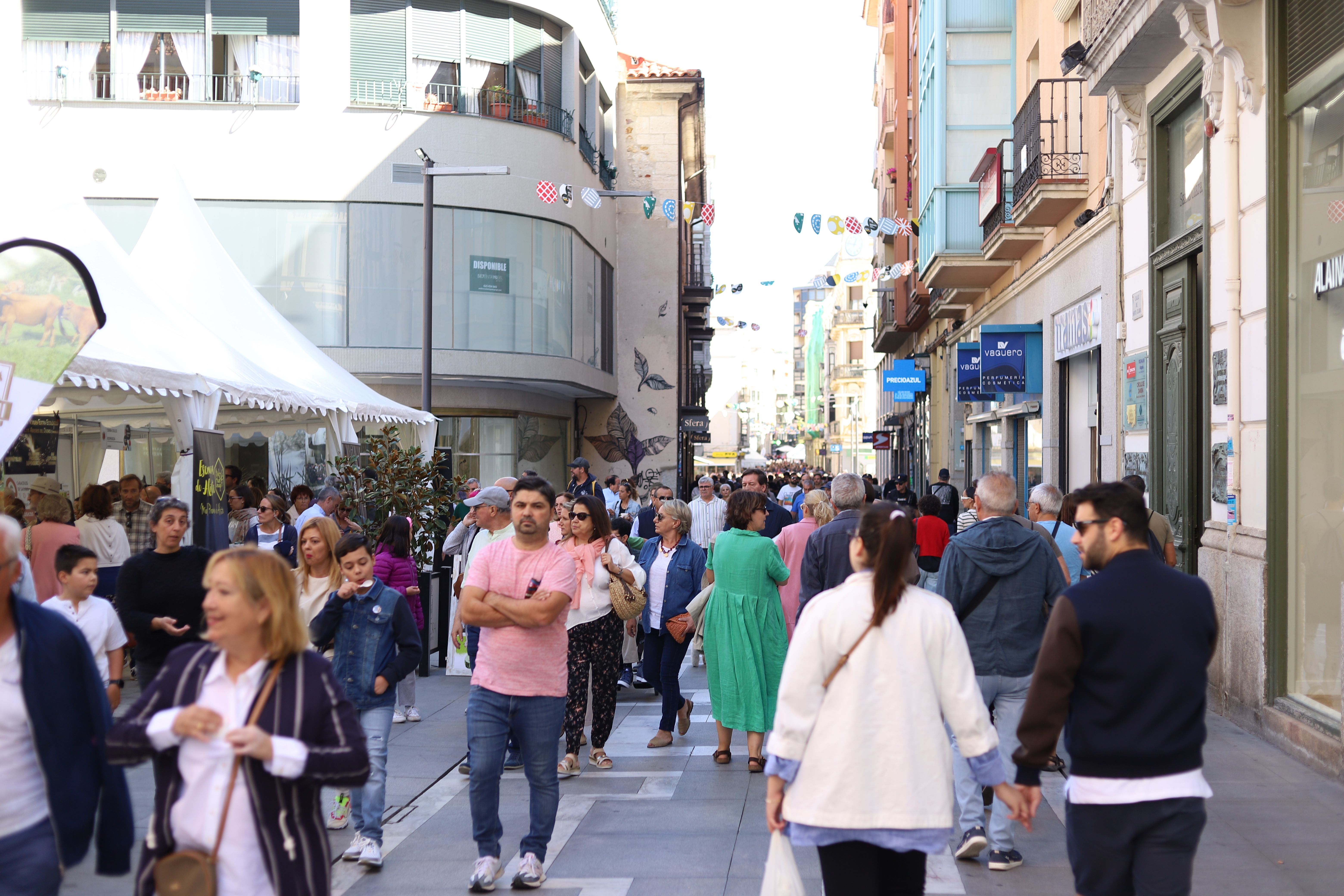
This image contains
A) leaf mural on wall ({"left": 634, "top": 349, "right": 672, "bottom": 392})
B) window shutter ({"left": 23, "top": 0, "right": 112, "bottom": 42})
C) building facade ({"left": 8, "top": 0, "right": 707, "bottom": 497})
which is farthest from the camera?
leaf mural on wall ({"left": 634, "top": 349, "right": 672, "bottom": 392})

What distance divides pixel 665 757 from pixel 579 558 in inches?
61.1

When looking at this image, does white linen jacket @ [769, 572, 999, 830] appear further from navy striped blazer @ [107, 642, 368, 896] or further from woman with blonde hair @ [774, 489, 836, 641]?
woman with blonde hair @ [774, 489, 836, 641]

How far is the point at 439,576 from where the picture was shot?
12.9m

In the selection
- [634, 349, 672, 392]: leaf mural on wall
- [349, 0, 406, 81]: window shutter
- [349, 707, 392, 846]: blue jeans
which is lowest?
[349, 707, 392, 846]: blue jeans

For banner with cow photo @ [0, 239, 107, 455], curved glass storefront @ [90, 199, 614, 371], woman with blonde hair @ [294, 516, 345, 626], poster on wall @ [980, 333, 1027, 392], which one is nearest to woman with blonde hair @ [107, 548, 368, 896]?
woman with blonde hair @ [294, 516, 345, 626]

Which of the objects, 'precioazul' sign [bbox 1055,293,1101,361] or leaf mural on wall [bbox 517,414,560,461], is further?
leaf mural on wall [bbox 517,414,560,461]

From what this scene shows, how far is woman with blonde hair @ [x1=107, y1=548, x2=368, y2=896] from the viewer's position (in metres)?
3.29

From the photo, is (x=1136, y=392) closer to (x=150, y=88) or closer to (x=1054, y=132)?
(x=1054, y=132)

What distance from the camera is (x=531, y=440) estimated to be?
29188mm

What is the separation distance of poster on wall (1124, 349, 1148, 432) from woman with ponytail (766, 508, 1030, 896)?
885cm

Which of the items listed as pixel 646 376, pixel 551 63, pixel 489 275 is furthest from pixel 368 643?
pixel 646 376

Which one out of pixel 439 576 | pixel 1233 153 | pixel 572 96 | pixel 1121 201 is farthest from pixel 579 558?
pixel 572 96

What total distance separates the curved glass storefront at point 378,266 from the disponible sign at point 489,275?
21 millimetres

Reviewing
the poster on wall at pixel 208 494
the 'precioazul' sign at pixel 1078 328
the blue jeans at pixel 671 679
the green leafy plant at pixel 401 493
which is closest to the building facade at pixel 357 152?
the 'precioazul' sign at pixel 1078 328
